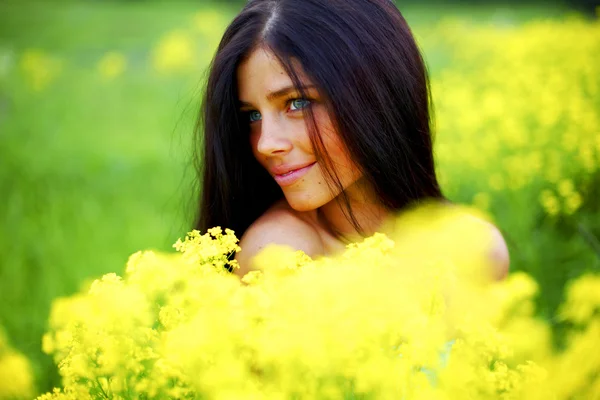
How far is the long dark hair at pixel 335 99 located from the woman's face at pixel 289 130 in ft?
0.07

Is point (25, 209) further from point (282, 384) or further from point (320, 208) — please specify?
point (282, 384)

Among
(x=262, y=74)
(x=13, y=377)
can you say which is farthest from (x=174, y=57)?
(x=13, y=377)

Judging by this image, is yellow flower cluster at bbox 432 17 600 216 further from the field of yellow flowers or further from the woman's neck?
the woman's neck

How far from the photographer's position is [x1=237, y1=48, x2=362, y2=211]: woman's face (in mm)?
1797

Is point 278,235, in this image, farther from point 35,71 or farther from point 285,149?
point 35,71

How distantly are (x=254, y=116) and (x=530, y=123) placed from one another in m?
2.79

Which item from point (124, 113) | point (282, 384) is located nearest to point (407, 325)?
point (282, 384)

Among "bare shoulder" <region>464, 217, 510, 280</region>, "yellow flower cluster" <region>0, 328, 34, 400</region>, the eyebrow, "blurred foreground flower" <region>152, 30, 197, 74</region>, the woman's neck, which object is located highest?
"blurred foreground flower" <region>152, 30, 197, 74</region>

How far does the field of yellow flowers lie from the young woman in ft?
0.64

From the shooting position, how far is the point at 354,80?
186 cm

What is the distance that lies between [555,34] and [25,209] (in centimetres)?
565

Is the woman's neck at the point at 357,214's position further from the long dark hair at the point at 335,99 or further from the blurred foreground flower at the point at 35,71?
the blurred foreground flower at the point at 35,71

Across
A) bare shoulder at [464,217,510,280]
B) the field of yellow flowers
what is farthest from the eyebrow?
bare shoulder at [464,217,510,280]

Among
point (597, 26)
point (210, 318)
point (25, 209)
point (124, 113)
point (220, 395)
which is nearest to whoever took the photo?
point (220, 395)
